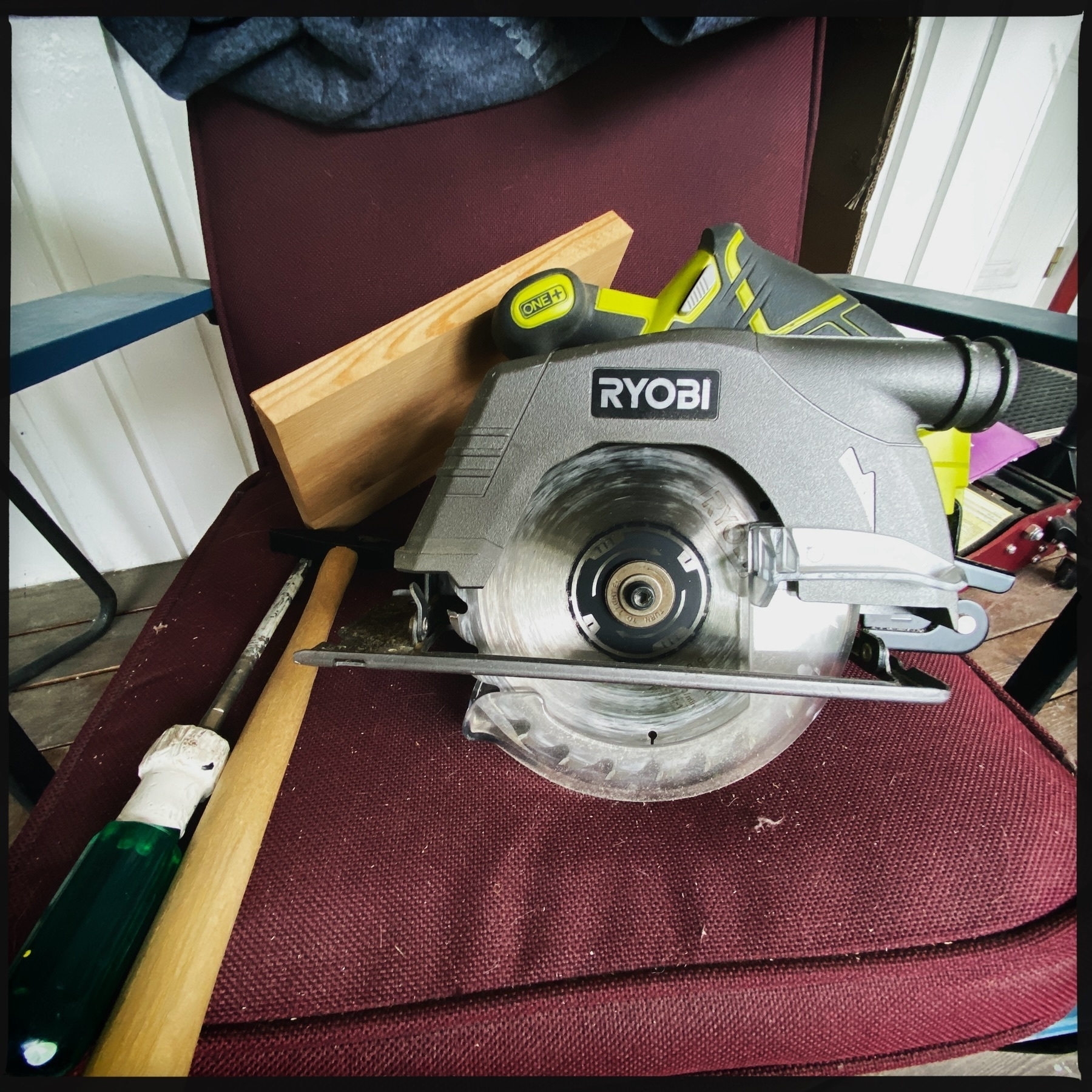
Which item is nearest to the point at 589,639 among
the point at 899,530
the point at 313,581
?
the point at 899,530

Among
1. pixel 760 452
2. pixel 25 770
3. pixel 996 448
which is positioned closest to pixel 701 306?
pixel 760 452

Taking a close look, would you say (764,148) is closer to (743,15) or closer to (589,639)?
(743,15)

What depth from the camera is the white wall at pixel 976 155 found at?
1040 millimetres

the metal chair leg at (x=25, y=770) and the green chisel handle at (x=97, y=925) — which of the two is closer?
the green chisel handle at (x=97, y=925)

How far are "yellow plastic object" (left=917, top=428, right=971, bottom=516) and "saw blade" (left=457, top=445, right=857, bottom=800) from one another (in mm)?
128

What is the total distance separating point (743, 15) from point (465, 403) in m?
0.44

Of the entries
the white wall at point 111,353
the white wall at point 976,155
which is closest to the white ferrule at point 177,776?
the white wall at point 111,353

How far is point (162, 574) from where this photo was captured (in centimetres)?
116

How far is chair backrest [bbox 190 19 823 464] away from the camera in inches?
25.1

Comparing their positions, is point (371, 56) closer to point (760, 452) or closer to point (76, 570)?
point (760, 452)

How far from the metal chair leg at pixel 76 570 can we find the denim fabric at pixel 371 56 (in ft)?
1.87

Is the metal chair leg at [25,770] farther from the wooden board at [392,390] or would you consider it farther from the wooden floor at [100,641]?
the wooden board at [392,390]

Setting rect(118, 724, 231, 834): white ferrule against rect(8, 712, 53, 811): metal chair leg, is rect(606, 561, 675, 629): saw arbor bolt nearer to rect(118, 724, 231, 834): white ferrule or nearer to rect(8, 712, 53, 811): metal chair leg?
rect(118, 724, 231, 834): white ferrule

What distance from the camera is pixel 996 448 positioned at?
2.62 feet
